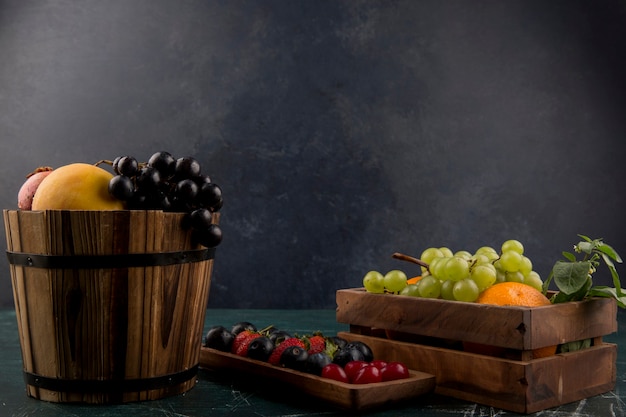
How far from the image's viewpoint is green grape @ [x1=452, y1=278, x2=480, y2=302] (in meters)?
1.98

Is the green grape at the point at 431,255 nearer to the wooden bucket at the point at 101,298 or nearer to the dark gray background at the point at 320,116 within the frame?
the wooden bucket at the point at 101,298

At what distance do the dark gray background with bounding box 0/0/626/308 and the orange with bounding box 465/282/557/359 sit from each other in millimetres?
2420

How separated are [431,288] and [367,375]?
373mm

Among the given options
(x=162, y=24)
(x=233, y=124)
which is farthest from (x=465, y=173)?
(x=162, y=24)

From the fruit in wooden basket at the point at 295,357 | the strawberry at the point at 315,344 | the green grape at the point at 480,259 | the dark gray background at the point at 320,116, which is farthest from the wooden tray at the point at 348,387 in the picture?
the dark gray background at the point at 320,116

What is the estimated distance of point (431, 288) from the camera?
209 cm

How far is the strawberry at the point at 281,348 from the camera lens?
208 cm

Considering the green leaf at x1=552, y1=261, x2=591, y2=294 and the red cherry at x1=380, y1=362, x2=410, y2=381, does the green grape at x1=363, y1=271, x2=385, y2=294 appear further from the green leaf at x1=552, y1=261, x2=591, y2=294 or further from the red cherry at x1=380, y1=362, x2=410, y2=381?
the green leaf at x1=552, y1=261, x2=591, y2=294

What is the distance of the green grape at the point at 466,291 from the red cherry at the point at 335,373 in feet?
1.30

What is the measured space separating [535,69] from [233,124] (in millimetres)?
1894

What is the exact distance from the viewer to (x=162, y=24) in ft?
14.5

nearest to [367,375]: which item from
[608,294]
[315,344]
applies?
[315,344]

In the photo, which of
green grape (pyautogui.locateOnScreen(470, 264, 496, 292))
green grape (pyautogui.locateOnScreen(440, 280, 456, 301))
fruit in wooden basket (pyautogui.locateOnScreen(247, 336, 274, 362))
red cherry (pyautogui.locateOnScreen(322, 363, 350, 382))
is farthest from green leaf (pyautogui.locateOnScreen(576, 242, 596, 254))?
fruit in wooden basket (pyautogui.locateOnScreen(247, 336, 274, 362))

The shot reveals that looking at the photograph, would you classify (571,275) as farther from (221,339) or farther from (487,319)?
(221,339)
